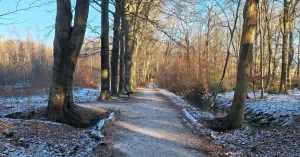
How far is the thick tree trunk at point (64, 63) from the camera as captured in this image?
29.1ft

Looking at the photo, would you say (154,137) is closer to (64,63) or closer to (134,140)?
(134,140)

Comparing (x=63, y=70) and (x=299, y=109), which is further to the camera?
(x=299, y=109)

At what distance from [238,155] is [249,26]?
4.82 m

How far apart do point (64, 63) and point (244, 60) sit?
6178 mm

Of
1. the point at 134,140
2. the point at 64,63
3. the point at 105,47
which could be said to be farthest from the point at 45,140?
the point at 105,47

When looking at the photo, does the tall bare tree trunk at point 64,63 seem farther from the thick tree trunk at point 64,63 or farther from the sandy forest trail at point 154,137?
the sandy forest trail at point 154,137

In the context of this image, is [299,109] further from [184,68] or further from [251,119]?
[184,68]

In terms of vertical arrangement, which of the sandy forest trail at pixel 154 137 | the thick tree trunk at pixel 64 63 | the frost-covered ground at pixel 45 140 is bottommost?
the sandy forest trail at pixel 154 137

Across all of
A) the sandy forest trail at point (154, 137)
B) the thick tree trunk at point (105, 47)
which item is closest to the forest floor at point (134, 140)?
the sandy forest trail at point (154, 137)

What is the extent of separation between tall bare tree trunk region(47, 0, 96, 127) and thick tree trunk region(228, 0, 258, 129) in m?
5.25

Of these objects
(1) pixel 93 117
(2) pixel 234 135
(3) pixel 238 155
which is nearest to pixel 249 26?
(2) pixel 234 135

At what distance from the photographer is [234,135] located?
28.7ft

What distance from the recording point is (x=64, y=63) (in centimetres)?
905

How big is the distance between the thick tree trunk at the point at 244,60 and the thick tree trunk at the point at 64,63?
527cm
